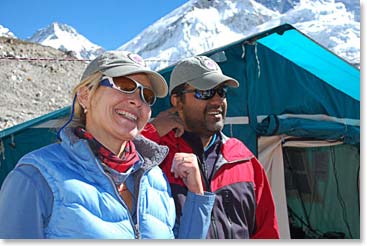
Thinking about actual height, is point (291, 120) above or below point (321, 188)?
above

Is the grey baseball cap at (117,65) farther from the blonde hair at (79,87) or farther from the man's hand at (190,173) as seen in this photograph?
the man's hand at (190,173)

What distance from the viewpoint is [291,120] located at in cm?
182

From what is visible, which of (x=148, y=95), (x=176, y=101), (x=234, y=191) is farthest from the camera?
(x=176, y=101)

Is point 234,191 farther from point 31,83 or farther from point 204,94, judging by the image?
point 31,83

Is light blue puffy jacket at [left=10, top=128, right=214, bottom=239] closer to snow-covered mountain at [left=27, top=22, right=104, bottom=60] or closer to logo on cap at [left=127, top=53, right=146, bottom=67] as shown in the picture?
logo on cap at [left=127, top=53, right=146, bottom=67]

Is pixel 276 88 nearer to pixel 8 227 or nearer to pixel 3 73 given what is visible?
pixel 8 227

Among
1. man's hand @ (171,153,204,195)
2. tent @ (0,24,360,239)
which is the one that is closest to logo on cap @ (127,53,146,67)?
man's hand @ (171,153,204,195)

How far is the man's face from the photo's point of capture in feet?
4.49

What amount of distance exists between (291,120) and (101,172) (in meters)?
1.02

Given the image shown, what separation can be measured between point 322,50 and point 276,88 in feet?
0.94

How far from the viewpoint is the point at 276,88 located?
73.5 inches

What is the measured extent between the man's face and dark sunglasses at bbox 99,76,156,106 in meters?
0.29

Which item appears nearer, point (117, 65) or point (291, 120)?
point (117, 65)

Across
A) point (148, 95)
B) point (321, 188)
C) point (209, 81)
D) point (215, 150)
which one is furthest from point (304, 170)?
point (148, 95)
